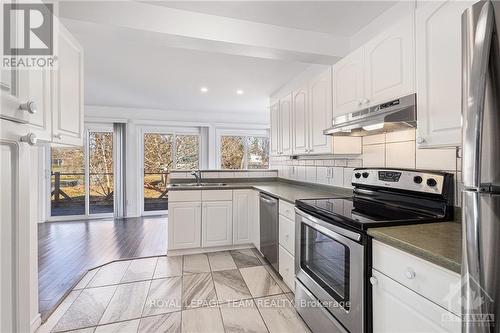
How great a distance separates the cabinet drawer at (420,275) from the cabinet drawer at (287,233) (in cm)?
103

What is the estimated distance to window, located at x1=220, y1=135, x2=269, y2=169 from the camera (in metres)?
6.47

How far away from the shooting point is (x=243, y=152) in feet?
21.9

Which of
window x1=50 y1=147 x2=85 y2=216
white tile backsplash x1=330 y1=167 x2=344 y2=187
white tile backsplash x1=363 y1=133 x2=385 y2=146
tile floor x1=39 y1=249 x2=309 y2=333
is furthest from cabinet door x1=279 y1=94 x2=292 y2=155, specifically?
window x1=50 y1=147 x2=85 y2=216

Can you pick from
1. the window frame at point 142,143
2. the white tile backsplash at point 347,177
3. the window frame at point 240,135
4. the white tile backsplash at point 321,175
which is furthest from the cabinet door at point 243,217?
the window frame at point 142,143

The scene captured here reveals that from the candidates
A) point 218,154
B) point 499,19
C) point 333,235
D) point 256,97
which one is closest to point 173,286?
point 333,235

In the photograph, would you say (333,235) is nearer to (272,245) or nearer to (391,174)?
(391,174)

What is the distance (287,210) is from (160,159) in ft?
14.6

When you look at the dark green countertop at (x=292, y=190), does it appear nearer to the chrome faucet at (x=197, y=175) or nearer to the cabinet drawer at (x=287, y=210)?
the cabinet drawer at (x=287, y=210)

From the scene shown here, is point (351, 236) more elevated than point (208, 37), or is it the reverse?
point (208, 37)

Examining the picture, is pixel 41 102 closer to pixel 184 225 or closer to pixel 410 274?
pixel 410 274

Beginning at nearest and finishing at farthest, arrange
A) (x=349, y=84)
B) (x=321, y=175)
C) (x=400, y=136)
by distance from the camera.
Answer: (x=400, y=136) < (x=349, y=84) < (x=321, y=175)

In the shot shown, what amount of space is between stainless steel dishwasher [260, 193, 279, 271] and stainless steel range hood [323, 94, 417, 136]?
109 cm

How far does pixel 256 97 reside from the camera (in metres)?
4.80

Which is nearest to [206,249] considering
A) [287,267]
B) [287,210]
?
[287,267]
